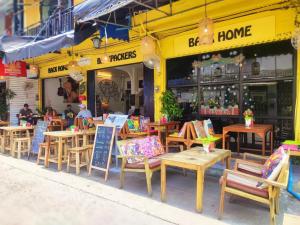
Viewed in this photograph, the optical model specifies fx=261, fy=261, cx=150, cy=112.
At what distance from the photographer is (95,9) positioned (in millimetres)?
5406

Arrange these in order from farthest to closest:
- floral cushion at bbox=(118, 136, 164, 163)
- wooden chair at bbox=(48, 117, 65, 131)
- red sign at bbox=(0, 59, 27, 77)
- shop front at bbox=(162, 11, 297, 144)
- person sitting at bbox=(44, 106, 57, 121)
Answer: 1. red sign at bbox=(0, 59, 27, 77)
2. person sitting at bbox=(44, 106, 57, 121)
3. wooden chair at bbox=(48, 117, 65, 131)
4. shop front at bbox=(162, 11, 297, 144)
5. floral cushion at bbox=(118, 136, 164, 163)

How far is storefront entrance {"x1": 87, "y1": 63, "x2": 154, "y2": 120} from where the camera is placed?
1038cm

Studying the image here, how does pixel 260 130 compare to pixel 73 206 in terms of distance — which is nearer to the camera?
pixel 73 206

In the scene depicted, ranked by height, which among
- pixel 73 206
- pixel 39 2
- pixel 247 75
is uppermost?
pixel 39 2

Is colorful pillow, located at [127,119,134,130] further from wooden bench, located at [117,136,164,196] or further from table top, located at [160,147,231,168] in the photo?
table top, located at [160,147,231,168]

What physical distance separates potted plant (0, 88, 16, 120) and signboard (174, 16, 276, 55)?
9.00m

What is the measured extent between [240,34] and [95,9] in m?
3.37

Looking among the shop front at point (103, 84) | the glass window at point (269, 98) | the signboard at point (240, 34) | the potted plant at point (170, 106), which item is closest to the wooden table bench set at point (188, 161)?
the potted plant at point (170, 106)

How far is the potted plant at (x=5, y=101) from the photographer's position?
12.1 metres

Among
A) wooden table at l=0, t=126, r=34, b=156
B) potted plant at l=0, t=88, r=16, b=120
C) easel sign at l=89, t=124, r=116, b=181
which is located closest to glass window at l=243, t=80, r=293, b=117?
easel sign at l=89, t=124, r=116, b=181

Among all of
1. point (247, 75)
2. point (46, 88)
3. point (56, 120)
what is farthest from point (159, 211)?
point (46, 88)

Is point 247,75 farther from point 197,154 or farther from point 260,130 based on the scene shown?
point 197,154

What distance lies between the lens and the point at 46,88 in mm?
12977

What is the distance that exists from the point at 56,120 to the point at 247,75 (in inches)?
264
